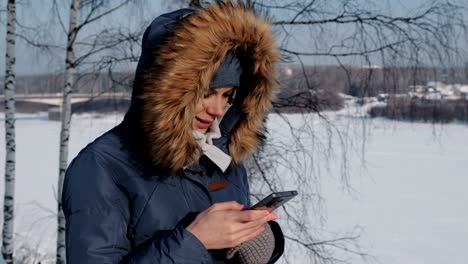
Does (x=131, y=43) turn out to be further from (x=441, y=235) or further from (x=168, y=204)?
(x=441, y=235)

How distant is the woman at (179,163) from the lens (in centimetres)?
112

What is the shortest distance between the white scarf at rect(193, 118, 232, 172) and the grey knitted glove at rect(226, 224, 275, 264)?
208mm

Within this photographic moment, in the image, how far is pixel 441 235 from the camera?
1120 cm

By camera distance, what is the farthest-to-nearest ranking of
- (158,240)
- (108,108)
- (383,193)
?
(383,193) → (108,108) → (158,240)

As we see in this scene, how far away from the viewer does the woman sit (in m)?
1.12

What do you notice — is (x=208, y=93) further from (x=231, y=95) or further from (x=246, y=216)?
(x=246, y=216)

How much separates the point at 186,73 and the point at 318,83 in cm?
412

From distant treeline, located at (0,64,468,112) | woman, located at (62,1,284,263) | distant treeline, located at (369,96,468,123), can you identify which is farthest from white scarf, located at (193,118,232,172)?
distant treeline, located at (0,64,468,112)

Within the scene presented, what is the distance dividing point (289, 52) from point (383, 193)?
10529mm

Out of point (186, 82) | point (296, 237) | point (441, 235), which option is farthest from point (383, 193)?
point (186, 82)

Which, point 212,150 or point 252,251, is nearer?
point 252,251

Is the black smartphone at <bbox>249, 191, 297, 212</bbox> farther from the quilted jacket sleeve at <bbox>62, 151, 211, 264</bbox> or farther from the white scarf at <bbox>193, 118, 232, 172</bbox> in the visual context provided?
the white scarf at <bbox>193, 118, 232, 172</bbox>

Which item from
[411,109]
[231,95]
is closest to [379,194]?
[411,109]

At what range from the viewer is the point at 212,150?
55.2 inches
